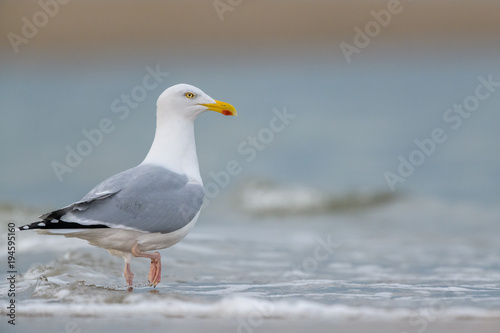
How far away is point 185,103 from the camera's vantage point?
5.34 metres

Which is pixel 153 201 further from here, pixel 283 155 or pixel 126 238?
pixel 283 155

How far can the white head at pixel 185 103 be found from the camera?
533 centimetres

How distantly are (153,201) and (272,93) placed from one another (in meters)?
12.2

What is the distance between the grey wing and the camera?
15.2 ft

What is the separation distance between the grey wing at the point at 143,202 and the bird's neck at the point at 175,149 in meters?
0.10

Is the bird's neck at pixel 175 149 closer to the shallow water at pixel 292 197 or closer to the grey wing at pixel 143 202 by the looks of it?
the grey wing at pixel 143 202

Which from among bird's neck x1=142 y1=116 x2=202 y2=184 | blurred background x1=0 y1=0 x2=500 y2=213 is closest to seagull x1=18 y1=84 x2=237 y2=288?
bird's neck x1=142 y1=116 x2=202 y2=184

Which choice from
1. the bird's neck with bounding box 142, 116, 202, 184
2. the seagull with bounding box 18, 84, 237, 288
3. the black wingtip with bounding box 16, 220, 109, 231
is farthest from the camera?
the bird's neck with bounding box 142, 116, 202, 184

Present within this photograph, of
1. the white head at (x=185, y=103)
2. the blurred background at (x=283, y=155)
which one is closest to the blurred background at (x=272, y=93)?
the blurred background at (x=283, y=155)

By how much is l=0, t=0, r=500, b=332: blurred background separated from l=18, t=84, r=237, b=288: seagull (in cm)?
34

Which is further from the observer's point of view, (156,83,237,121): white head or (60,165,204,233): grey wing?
(156,83,237,121): white head

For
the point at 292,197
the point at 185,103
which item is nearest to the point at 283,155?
the point at 292,197

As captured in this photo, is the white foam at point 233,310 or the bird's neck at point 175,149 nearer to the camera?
the white foam at point 233,310

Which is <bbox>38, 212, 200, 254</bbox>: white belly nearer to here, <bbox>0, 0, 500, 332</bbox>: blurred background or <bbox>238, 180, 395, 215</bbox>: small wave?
<bbox>0, 0, 500, 332</bbox>: blurred background
